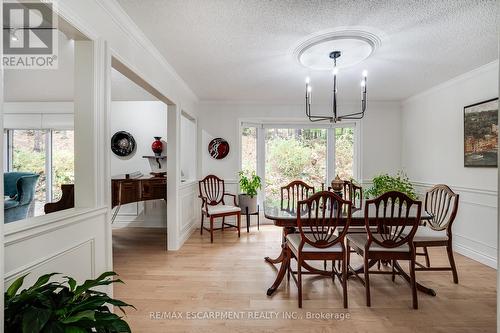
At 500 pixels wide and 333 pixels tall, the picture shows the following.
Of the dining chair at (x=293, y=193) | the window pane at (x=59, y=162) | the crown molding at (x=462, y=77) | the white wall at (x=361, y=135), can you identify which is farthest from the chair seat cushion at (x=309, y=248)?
the window pane at (x=59, y=162)

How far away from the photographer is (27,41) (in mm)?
2342

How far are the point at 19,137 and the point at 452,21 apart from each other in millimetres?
6743

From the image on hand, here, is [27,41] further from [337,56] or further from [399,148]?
[399,148]

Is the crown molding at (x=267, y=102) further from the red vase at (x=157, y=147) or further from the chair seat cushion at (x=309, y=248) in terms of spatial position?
the chair seat cushion at (x=309, y=248)

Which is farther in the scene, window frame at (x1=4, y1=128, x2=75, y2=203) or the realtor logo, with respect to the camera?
window frame at (x1=4, y1=128, x2=75, y2=203)

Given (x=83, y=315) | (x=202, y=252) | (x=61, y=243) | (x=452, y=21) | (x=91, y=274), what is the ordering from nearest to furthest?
(x=83, y=315) < (x=61, y=243) < (x=91, y=274) < (x=452, y=21) < (x=202, y=252)

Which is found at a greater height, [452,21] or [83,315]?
[452,21]

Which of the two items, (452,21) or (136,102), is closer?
(452,21)

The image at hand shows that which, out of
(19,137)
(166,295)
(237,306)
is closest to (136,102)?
(19,137)

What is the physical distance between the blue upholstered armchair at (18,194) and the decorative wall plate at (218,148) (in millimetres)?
2673

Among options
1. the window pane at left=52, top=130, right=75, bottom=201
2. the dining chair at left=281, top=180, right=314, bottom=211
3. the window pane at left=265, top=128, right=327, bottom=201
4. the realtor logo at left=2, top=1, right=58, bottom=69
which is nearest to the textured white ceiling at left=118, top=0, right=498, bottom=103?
the realtor logo at left=2, top=1, right=58, bottom=69

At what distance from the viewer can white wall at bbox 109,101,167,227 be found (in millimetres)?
4895

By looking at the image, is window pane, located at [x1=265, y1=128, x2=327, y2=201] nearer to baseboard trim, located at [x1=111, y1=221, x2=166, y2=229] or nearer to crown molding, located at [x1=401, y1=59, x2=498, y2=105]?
crown molding, located at [x1=401, y1=59, x2=498, y2=105]

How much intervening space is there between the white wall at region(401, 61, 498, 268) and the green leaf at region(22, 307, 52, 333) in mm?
4184
